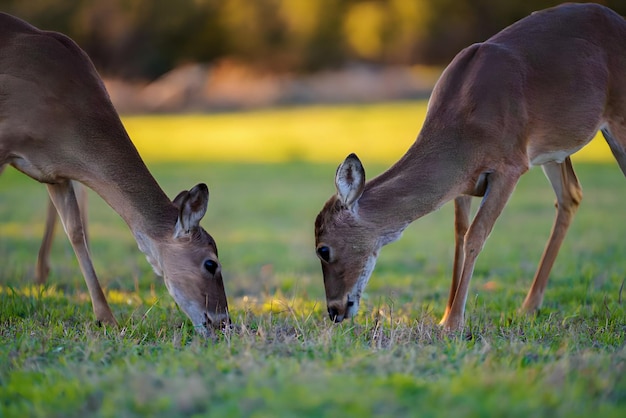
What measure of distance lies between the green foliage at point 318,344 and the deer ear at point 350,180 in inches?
35.7

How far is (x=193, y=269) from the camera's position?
5926 mm

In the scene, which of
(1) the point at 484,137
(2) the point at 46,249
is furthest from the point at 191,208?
(2) the point at 46,249

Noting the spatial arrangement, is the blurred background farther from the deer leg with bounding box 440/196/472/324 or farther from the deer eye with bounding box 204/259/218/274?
the deer eye with bounding box 204/259/218/274

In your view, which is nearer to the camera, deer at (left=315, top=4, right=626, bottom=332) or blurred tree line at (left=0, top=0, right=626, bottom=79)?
deer at (left=315, top=4, right=626, bottom=332)

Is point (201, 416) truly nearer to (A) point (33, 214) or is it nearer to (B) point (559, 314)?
(B) point (559, 314)

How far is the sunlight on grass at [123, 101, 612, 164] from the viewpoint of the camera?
24.0m

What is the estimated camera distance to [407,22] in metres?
46.6

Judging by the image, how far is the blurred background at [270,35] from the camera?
4509 centimetres

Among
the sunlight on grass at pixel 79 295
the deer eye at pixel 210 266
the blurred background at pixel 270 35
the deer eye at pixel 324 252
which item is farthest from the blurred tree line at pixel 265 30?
the deer eye at pixel 210 266

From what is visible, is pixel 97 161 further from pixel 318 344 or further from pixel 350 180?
pixel 318 344

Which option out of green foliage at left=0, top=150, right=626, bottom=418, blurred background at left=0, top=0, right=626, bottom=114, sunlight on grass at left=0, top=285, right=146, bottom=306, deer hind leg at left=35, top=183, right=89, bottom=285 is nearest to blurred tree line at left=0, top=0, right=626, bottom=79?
blurred background at left=0, top=0, right=626, bottom=114

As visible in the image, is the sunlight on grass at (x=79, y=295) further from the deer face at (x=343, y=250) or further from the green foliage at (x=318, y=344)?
the deer face at (x=343, y=250)

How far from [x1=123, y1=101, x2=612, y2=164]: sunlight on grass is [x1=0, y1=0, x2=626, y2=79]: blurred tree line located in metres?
13.2

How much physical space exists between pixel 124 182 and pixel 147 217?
32 centimetres
